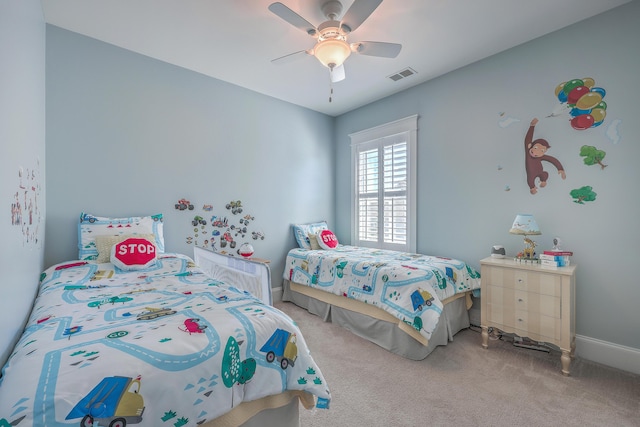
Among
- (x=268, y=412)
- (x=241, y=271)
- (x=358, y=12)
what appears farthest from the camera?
(x=241, y=271)

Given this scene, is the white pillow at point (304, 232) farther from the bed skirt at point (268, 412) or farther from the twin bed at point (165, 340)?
the bed skirt at point (268, 412)

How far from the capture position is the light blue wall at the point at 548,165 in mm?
2172

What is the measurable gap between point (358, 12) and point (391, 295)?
7.04 feet

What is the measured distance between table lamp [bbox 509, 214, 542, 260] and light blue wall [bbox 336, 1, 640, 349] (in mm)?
187

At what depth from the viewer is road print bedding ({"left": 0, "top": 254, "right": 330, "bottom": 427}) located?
791 mm

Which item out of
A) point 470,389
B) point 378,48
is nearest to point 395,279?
point 470,389

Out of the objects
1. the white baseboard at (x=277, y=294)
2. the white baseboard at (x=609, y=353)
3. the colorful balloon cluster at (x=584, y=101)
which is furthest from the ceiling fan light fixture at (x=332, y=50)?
the white baseboard at (x=609, y=353)

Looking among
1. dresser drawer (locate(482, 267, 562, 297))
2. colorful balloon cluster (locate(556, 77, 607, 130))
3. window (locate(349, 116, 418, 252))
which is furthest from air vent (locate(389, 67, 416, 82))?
dresser drawer (locate(482, 267, 562, 297))

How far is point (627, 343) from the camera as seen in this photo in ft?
7.04

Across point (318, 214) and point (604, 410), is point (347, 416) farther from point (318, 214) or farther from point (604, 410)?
point (318, 214)

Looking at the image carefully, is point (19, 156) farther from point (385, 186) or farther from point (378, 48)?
point (385, 186)

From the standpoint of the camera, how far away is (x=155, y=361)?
930 mm

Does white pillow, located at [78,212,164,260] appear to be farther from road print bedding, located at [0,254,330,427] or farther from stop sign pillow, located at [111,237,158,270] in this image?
road print bedding, located at [0,254,330,427]

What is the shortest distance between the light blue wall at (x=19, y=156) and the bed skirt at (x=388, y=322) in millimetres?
2325
